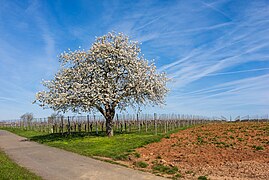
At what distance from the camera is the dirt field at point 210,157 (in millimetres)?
11383

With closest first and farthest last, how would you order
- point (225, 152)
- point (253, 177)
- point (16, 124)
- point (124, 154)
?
point (253, 177)
point (225, 152)
point (124, 154)
point (16, 124)

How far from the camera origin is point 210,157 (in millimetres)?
14102

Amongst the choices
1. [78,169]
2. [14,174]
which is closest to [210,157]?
[78,169]

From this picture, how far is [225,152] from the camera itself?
48.8ft

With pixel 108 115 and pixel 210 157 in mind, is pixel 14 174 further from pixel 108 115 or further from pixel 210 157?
pixel 108 115

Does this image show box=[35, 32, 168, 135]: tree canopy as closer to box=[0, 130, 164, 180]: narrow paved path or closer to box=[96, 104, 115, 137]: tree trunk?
box=[96, 104, 115, 137]: tree trunk

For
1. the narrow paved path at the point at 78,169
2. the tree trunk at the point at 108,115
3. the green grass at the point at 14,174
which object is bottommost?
the narrow paved path at the point at 78,169

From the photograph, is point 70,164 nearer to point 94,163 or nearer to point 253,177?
point 94,163

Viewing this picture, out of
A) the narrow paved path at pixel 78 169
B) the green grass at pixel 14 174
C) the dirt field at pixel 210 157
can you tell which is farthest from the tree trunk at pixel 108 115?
the green grass at pixel 14 174

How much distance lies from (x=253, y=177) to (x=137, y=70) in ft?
60.5

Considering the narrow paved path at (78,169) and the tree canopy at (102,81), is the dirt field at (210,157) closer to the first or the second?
the narrow paved path at (78,169)

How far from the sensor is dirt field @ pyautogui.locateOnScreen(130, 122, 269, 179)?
448 inches

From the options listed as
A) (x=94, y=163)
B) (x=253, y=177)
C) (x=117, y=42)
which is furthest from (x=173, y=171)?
(x=117, y=42)

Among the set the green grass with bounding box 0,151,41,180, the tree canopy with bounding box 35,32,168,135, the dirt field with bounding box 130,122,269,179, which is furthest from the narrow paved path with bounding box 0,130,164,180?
the tree canopy with bounding box 35,32,168,135
